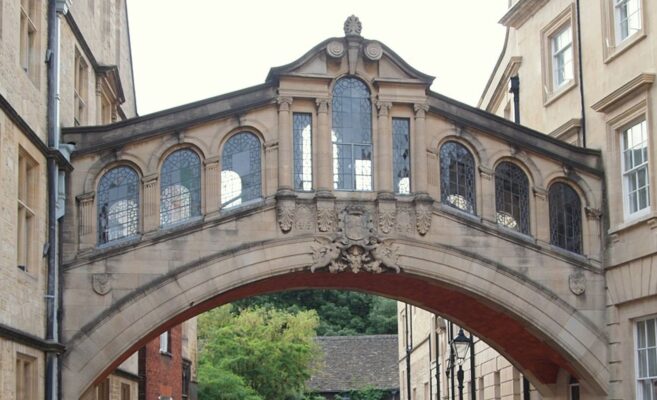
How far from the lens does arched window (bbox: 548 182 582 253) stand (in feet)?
75.0

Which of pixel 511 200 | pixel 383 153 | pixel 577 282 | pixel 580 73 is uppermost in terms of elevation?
pixel 580 73

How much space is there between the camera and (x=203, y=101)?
21.3m

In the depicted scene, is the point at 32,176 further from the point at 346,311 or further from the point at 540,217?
the point at 346,311

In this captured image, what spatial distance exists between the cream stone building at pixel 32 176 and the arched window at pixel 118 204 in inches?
35.1

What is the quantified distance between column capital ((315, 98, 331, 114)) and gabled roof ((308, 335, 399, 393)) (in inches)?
2029

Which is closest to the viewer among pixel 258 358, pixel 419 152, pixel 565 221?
pixel 419 152

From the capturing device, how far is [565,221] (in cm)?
2291

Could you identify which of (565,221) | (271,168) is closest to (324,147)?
(271,168)

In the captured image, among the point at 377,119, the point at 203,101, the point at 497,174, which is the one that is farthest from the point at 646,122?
the point at 203,101

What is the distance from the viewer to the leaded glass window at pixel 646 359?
21234 millimetres

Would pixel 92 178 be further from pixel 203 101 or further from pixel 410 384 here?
pixel 410 384

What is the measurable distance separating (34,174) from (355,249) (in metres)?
6.00

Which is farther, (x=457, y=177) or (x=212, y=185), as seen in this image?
(x=457, y=177)

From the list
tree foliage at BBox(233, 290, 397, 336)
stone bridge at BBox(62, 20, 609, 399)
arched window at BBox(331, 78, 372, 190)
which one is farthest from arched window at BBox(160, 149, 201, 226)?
tree foliage at BBox(233, 290, 397, 336)
